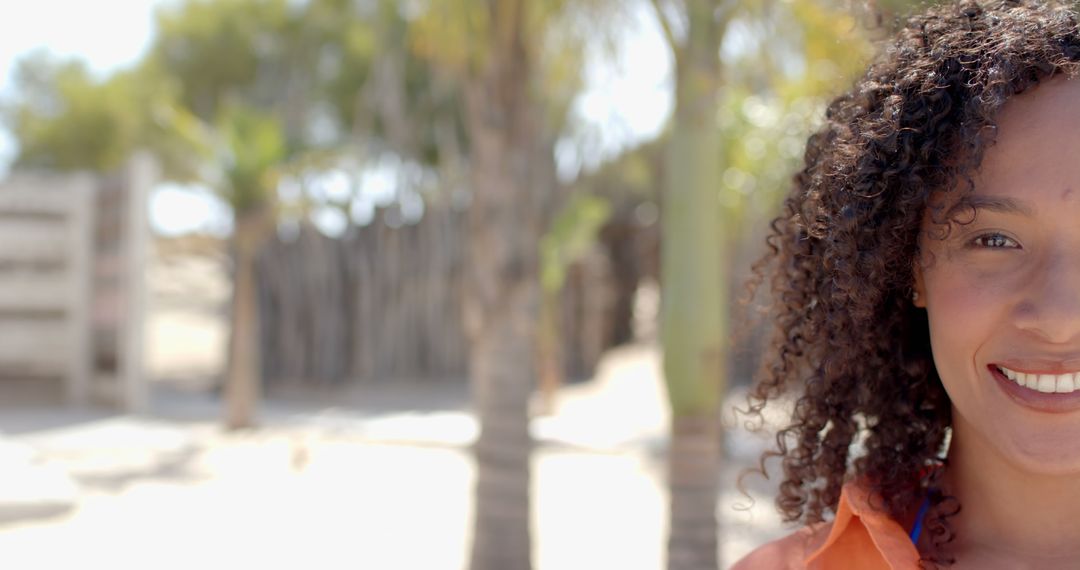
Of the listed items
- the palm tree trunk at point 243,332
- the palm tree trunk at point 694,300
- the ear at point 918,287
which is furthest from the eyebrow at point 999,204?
the palm tree trunk at point 243,332

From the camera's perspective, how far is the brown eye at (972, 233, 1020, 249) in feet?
4.22

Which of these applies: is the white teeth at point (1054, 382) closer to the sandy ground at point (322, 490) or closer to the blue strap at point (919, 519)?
the blue strap at point (919, 519)

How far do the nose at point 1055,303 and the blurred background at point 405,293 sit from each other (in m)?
0.72

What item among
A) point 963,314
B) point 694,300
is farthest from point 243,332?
point 963,314

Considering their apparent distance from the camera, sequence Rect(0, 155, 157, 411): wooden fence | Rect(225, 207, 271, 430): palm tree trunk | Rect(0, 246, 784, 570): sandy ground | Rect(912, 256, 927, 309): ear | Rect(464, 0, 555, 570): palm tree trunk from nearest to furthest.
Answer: Rect(912, 256, 927, 309): ear < Rect(464, 0, 555, 570): palm tree trunk < Rect(0, 246, 784, 570): sandy ground < Rect(225, 207, 271, 430): palm tree trunk < Rect(0, 155, 157, 411): wooden fence

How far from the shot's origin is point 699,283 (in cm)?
326

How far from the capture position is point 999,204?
127 cm

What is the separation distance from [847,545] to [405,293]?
1603cm

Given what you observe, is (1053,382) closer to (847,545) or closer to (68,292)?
(847,545)

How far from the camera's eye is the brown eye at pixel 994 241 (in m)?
1.29

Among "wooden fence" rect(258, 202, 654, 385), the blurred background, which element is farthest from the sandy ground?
"wooden fence" rect(258, 202, 654, 385)

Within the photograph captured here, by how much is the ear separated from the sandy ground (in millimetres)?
1208

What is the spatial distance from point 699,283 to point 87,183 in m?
12.0

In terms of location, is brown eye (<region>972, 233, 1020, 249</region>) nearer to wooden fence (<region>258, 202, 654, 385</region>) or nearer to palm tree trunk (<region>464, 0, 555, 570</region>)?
palm tree trunk (<region>464, 0, 555, 570</region>)
